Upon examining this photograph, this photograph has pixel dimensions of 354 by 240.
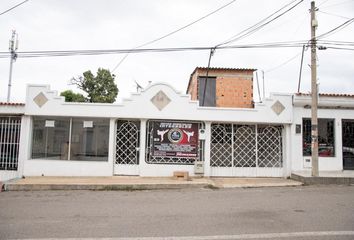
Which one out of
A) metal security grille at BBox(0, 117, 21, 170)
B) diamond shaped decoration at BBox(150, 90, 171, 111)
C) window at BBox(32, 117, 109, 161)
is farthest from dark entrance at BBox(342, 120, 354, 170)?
metal security grille at BBox(0, 117, 21, 170)

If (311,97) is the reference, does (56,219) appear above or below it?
below

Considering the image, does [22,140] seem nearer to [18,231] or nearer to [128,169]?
[128,169]

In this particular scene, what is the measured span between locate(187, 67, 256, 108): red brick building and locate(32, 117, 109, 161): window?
8.55 metres

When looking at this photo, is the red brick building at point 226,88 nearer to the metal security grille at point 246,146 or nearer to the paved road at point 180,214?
the metal security grille at point 246,146

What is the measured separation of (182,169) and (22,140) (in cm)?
703

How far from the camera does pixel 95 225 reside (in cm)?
608

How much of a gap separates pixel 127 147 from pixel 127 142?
224 millimetres

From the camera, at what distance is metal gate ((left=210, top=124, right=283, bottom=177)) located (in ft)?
43.7

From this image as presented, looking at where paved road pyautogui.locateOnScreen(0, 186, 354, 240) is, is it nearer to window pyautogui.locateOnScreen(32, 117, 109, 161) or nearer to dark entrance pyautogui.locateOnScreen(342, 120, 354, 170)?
window pyautogui.locateOnScreen(32, 117, 109, 161)

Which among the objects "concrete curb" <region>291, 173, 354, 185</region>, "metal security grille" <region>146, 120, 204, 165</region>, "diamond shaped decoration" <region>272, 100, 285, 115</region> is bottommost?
"concrete curb" <region>291, 173, 354, 185</region>

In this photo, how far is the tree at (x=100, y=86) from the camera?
38.2 metres

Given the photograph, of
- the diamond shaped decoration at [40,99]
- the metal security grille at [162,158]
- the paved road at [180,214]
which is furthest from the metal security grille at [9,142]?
the metal security grille at [162,158]

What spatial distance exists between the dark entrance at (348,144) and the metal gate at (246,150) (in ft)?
9.87

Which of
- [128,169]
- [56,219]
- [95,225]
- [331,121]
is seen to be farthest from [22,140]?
[331,121]
